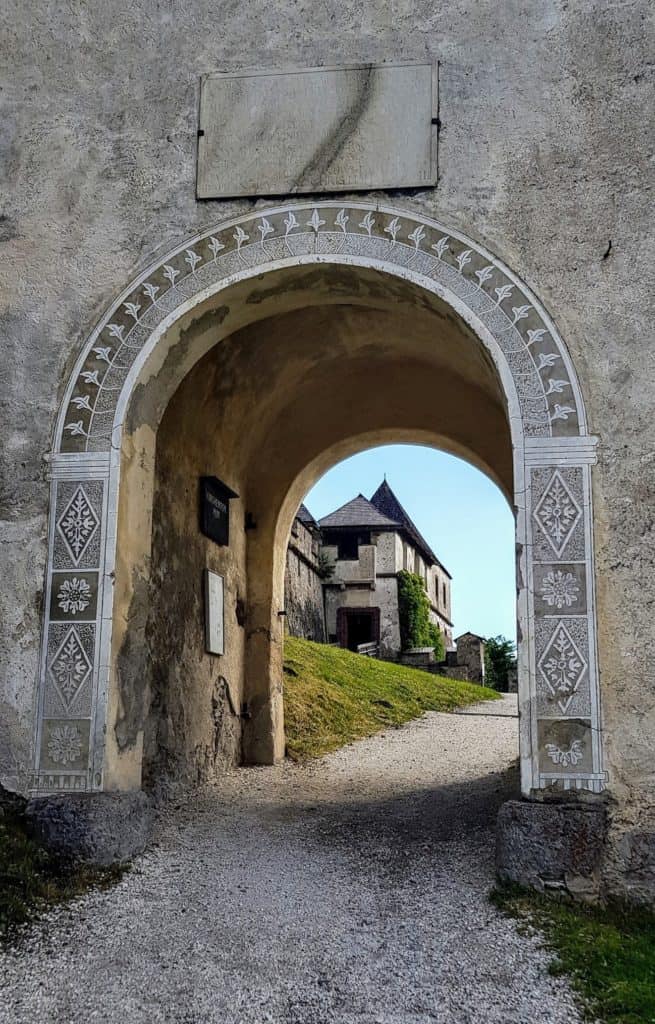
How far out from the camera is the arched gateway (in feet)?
16.5

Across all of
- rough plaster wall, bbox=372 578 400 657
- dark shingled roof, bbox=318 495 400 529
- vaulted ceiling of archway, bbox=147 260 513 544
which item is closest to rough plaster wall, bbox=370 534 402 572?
dark shingled roof, bbox=318 495 400 529

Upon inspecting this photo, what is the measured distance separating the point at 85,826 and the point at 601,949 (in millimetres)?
2647

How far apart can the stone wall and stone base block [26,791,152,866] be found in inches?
616

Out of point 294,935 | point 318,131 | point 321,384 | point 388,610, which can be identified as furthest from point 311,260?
point 388,610

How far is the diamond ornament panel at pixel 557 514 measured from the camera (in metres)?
5.16

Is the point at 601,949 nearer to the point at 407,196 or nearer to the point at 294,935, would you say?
the point at 294,935

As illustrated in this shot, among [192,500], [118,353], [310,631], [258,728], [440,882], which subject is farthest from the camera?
[310,631]

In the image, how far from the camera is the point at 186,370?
20.3ft

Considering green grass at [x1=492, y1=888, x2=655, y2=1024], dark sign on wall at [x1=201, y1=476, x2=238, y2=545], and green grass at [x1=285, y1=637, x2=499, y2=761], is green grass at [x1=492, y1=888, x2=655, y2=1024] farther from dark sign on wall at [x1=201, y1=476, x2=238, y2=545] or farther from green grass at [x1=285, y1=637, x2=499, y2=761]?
green grass at [x1=285, y1=637, x2=499, y2=761]

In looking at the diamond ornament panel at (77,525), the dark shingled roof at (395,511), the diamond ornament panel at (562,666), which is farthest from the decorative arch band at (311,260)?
the dark shingled roof at (395,511)

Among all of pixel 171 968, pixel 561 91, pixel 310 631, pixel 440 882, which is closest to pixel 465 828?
pixel 440 882

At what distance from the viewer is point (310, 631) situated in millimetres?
25156

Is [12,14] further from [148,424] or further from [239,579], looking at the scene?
[239,579]

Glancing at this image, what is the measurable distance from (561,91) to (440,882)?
470cm
